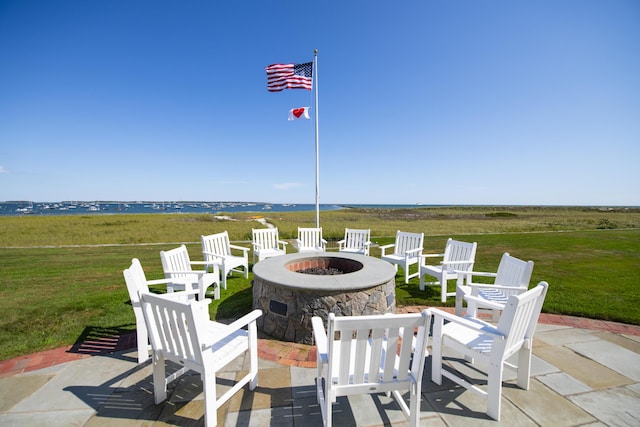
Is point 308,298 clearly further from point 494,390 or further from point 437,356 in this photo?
point 494,390

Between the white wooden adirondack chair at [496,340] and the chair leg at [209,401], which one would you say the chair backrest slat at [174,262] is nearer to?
the chair leg at [209,401]

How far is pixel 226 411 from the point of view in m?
2.40

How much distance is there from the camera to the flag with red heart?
29.4 feet

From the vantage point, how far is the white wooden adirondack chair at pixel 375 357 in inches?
74.7

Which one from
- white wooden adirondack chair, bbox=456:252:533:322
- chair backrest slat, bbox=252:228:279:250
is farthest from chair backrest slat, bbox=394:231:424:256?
chair backrest slat, bbox=252:228:279:250

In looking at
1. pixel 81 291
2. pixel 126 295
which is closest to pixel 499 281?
pixel 126 295

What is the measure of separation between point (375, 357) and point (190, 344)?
1634mm

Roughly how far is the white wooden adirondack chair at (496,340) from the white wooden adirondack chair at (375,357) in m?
0.70

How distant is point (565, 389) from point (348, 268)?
3.28 m

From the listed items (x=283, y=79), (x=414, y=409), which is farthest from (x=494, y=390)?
(x=283, y=79)

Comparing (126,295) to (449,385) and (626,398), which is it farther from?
(626,398)

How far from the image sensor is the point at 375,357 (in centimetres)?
203

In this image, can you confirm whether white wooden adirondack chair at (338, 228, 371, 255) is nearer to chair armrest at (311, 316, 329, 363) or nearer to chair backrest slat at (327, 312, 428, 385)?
chair armrest at (311, 316, 329, 363)

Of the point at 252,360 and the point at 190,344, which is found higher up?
the point at 190,344
